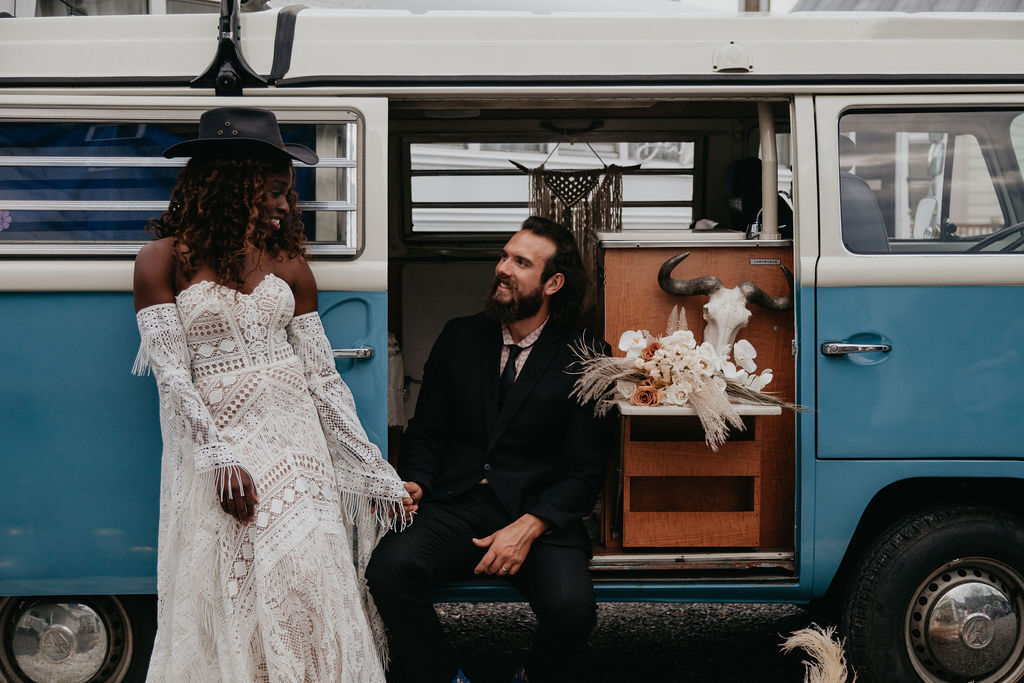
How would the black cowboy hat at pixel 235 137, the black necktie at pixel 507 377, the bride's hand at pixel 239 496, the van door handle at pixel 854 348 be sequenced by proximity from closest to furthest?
the bride's hand at pixel 239 496 → the black cowboy hat at pixel 235 137 → the van door handle at pixel 854 348 → the black necktie at pixel 507 377

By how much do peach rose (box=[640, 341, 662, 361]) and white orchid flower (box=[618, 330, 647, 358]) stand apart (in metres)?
0.03

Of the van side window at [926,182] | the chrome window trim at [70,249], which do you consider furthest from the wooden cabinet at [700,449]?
the chrome window trim at [70,249]

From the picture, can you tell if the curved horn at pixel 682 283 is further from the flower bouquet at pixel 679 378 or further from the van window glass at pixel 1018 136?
the van window glass at pixel 1018 136

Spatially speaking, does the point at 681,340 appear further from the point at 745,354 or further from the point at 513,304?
the point at 513,304

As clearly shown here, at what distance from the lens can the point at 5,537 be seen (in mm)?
3518

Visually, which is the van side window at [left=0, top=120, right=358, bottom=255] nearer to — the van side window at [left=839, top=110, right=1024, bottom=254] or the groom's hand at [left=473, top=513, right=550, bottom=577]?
the groom's hand at [left=473, top=513, right=550, bottom=577]

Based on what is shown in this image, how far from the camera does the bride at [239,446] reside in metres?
3.06

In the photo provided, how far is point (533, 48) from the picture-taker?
363 centimetres

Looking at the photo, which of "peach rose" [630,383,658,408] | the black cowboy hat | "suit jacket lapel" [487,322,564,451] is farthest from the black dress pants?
the black cowboy hat

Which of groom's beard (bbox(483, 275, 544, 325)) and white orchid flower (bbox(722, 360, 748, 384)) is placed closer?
white orchid flower (bbox(722, 360, 748, 384))

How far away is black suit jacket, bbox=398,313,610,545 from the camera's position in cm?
368

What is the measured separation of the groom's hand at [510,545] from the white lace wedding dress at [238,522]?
503 millimetres

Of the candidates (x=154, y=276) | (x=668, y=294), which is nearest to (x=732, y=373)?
(x=668, y=294)

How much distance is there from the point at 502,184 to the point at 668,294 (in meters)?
1.76
